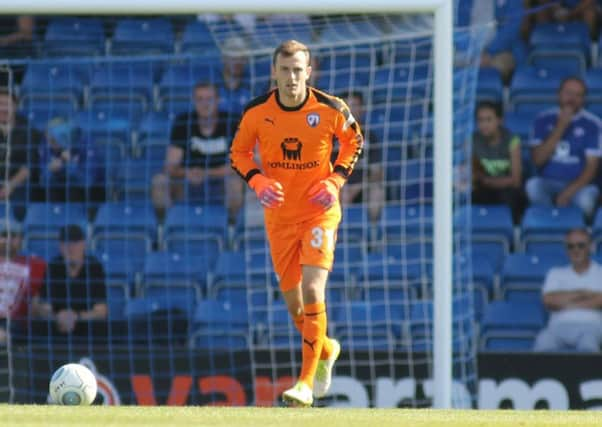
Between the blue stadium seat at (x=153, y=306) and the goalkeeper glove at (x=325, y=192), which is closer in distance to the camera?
the goalkeeper glove at (x=325, y=192)

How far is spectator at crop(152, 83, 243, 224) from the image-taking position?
1213 cm

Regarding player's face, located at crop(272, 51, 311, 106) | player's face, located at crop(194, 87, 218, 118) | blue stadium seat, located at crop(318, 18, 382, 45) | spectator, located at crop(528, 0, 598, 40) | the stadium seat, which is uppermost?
spectator, located at crop(528, 0, 598, 40)

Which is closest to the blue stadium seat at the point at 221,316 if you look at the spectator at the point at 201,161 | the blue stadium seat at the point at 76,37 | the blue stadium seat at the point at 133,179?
the spectator at the point at 201,161

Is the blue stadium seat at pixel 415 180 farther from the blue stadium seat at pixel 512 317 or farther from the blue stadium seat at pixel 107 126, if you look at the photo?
the blue stadium seat at pixel 107 126

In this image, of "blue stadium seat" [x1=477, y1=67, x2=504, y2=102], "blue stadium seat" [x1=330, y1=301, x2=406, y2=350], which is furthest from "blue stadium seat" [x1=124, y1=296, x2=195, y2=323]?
"blue stadium seat" [x1=477, y1=67, x2=504, y2=102]

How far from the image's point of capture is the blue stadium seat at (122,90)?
13117mm

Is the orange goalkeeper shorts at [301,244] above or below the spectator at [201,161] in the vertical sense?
below

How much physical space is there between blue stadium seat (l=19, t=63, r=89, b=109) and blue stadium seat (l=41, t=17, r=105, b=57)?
30cm

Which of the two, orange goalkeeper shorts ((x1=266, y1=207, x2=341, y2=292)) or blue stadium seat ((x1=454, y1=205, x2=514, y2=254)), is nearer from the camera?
orange goalkeeper shorts ((x1=266, y1=207, x2=341, y2=292))

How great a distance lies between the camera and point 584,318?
11.7 m

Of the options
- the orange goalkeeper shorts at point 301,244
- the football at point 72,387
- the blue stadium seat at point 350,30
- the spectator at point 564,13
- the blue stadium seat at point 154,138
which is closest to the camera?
the football at point 72,387

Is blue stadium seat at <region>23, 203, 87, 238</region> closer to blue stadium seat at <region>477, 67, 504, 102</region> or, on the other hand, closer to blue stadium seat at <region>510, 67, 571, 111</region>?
blue stadium seat at <region>477, 67, 504, 102</region>

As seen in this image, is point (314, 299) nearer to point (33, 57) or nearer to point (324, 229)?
point (324, 229)

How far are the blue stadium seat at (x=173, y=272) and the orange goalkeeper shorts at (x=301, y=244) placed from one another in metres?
3.58
